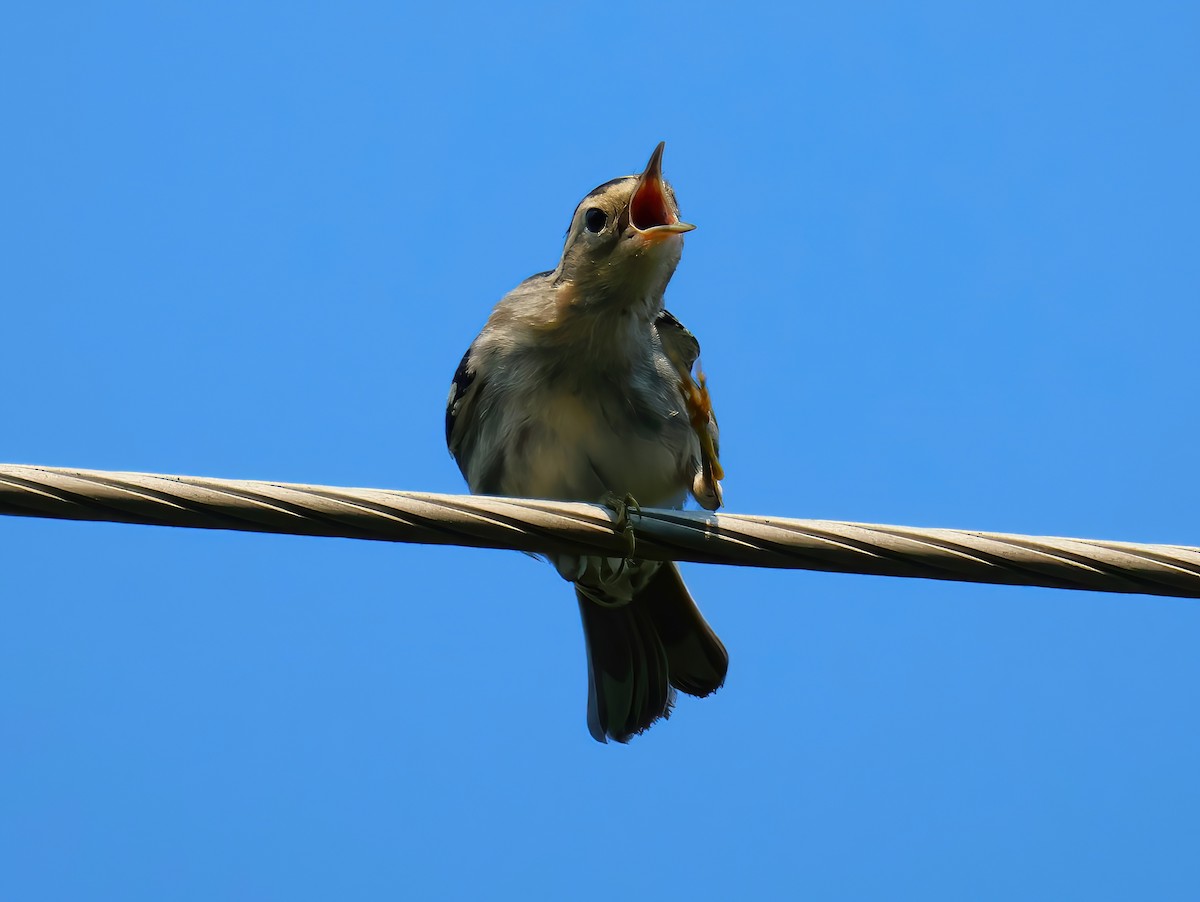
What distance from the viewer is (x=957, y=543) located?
3.94m

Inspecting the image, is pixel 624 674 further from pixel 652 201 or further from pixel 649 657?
pixel 652 201

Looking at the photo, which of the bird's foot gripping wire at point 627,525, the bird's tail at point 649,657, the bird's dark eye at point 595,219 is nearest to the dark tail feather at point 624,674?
the bird's tail at point 649,657

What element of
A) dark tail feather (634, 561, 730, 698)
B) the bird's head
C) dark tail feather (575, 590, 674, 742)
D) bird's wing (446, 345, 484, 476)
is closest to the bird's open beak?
the bird's head

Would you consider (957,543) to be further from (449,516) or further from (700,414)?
(700,414)

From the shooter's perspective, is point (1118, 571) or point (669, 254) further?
point (669, 254)

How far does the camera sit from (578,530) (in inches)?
160

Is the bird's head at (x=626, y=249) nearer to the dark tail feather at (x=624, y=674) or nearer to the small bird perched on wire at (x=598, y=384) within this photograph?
the small bird perched on wire at (x=598, y=384)

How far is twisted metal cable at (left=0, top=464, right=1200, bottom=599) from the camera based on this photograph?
11.7 feet

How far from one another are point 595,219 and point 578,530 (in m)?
2.22

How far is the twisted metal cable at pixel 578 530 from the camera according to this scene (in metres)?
3.57

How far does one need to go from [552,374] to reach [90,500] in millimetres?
2593

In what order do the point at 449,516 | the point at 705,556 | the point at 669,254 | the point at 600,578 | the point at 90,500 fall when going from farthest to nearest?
the point at 600,578 → the point at 669,254 → the point at 705,556 → the point at 449,516 → the point at 90,500

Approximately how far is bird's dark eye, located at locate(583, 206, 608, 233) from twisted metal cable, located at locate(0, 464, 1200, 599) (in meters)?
2.01

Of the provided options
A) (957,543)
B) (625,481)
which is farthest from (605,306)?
(957,543)
